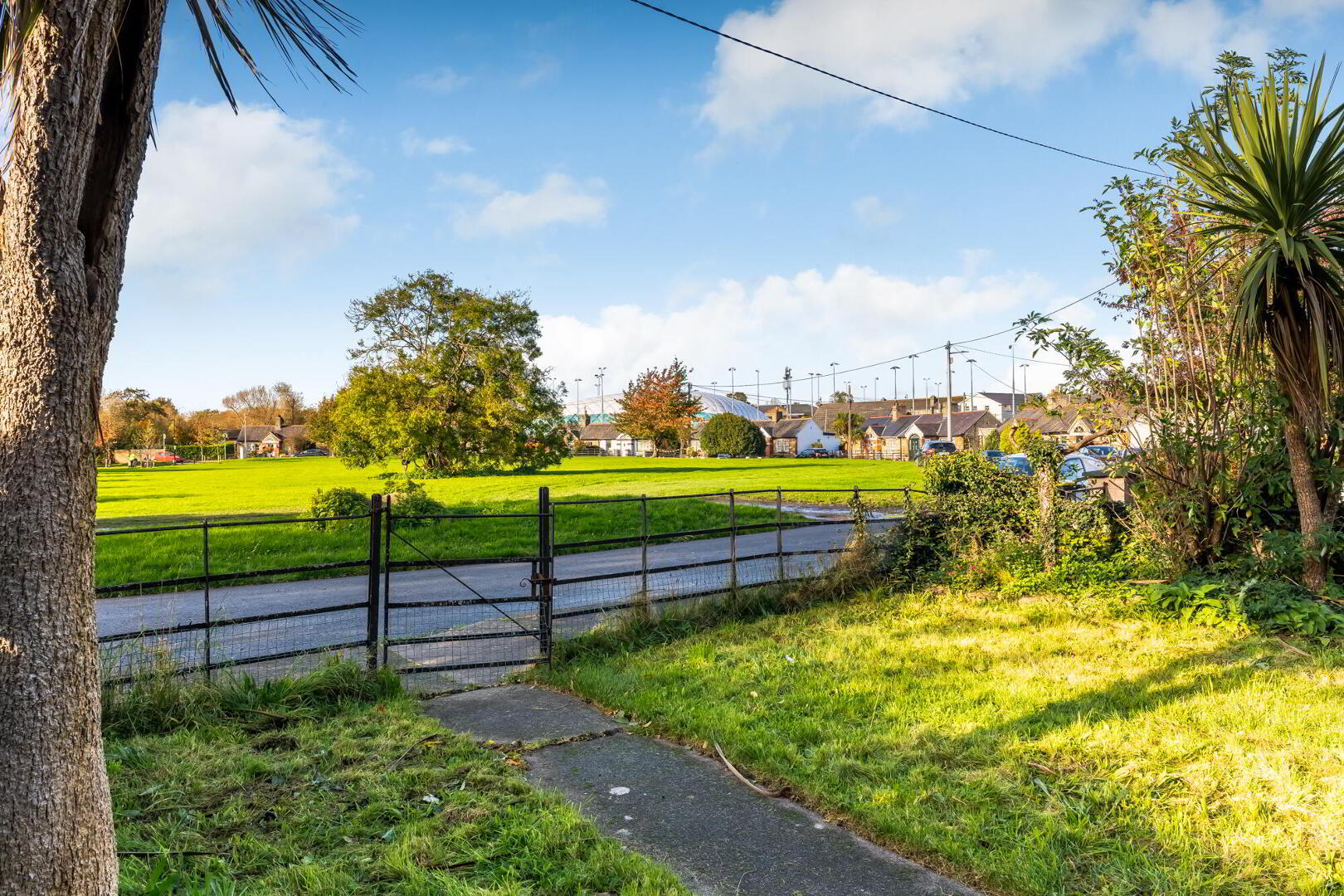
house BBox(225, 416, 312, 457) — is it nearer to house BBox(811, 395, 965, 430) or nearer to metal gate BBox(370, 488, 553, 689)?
house BBox(811, 395, 965, 430)

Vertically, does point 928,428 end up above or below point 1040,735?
above

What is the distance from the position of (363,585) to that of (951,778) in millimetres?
8902

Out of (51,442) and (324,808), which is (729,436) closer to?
(324,808)

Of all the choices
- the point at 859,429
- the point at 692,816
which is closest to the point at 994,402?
the point at 859,429

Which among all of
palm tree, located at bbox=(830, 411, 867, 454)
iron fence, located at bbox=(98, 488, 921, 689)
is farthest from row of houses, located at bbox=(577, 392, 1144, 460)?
iron fence, located at bbox=(98, 488, 921, 689)

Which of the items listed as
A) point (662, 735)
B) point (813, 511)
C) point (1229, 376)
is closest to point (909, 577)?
point (1229, 376)

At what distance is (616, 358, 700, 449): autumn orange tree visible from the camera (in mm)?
67500

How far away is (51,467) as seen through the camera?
8.19ft

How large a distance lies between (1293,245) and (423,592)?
10.1 meters

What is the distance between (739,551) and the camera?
14.1 m

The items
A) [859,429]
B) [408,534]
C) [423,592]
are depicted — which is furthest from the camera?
[859,429]

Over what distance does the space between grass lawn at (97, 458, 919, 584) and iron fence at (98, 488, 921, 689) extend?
12cm

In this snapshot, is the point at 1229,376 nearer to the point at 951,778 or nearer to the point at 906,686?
the point at 906,686

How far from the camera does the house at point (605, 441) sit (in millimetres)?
94438
